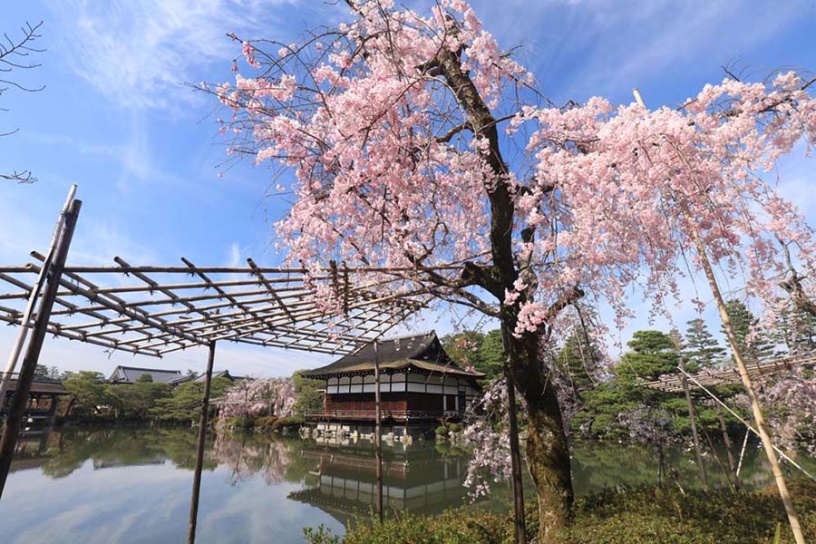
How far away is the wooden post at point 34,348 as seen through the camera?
87.2 inches

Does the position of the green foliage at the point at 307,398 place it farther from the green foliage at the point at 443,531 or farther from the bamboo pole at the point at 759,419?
the bamboo pole at the point at 759,419

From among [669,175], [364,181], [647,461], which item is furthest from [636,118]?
[647,461]

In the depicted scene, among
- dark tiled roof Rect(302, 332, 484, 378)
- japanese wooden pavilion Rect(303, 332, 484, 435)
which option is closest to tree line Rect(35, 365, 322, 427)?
japanese wooden pavilion Rect(303, 332, 484, 435)

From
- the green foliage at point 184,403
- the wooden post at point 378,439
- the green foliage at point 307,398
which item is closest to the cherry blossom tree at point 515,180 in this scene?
the wooden post at point 378,439

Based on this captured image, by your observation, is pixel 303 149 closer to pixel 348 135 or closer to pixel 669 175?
pixel 348 135

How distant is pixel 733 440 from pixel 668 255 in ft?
67.4

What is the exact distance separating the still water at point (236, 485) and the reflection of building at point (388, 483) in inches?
1.2

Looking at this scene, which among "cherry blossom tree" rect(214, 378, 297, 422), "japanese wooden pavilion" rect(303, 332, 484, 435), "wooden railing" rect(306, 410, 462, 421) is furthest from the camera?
"cherry blossom tree" rect(214, 378, 297, 422)

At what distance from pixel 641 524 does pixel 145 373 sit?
46290 mm

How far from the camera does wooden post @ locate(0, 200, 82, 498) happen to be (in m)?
2.21

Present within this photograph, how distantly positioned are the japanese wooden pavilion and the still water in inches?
133

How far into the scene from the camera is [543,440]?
4234 millimetres

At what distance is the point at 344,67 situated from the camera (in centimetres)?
384

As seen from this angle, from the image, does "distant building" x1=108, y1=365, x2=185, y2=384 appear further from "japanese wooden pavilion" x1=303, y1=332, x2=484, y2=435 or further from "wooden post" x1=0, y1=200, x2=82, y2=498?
"wooden post" x1=0, y1=200, x2=82, y2=498
